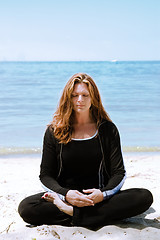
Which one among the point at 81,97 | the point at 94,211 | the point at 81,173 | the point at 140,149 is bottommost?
the point at 140,149

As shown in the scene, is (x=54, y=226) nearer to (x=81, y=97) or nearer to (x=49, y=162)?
(x=49, y=162)

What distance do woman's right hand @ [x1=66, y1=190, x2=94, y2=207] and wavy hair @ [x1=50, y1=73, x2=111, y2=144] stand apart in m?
0.46

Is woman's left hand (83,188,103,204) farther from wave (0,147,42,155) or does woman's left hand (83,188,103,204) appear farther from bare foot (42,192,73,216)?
wave (0,147,42,155)

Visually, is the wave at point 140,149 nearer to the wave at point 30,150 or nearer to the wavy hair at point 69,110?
the wave at point 30,150

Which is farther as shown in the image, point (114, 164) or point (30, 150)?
point (30, 150)

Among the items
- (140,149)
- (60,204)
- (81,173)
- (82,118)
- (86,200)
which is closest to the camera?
(86,200)

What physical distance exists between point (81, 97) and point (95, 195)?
0.82m

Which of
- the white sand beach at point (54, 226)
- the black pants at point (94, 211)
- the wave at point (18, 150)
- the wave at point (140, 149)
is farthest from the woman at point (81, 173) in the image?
the wave at point (140, 149)

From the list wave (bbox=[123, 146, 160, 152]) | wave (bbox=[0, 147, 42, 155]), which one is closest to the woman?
wave (bbox=[0, 147, 42, 155])

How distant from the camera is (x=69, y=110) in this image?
134 inches

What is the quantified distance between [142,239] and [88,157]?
2.62 ft


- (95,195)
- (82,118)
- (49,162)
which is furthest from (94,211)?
(82,118)

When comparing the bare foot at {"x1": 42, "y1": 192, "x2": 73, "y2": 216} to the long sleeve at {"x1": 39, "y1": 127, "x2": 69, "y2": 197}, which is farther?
Answer: the long sleeve at {"x1": 39, "y1": 127, "x2": 69, "y2": 197}

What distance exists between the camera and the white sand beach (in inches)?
119
